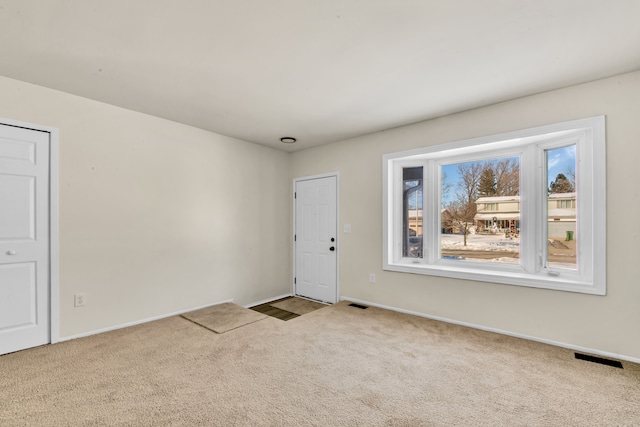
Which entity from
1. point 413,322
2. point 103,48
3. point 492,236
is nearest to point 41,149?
point 103,48

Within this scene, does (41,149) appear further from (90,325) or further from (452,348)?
(452,348)

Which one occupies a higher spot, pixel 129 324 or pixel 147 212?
pixel 147 212

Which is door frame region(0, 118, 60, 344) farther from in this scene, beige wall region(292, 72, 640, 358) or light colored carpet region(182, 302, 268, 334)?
beige wall region(292, 72, 640, 358)

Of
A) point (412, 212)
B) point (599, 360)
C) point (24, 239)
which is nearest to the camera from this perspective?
point (599, 360)

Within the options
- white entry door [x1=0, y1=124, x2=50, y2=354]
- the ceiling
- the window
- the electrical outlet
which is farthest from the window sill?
white entry door [x1=0, y1=124, x2=50, y2=354]

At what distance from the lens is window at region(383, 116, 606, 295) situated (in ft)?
8.43

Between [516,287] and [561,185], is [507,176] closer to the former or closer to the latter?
[561,185]

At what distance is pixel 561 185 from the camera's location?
2.79m

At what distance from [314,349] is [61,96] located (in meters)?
3.39

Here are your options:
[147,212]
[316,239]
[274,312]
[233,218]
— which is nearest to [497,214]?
[316,239]

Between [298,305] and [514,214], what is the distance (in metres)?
3.08

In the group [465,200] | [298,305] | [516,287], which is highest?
[465,200]

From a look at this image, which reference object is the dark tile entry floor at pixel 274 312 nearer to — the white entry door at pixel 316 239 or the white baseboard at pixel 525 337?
the white entry door at pixel 316 239

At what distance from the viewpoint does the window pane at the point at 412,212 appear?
12.4 ft
